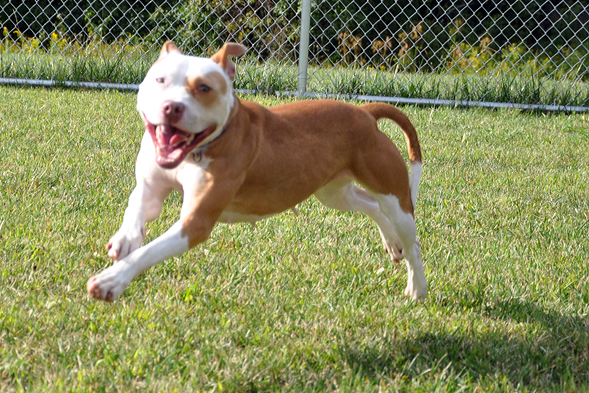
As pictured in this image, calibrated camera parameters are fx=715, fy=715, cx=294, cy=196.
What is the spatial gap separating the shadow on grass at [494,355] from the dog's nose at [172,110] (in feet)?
3.15

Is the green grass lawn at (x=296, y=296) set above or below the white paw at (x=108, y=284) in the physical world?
below

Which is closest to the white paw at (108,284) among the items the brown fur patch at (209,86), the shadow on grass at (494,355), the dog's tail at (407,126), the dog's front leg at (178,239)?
the dog's front leg at (178,239)

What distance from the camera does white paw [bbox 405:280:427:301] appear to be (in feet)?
9.27

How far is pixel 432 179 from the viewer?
461 cm

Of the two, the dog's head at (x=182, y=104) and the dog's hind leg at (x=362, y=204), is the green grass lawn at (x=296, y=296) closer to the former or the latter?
the dog's hind leg at (x=362, y=204)

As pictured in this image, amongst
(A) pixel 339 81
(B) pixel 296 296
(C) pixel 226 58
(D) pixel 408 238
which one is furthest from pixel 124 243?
(A) pixel 339 81

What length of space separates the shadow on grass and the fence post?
4.82 meters

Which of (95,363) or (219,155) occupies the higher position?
(219,155)

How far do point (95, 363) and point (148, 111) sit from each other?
0.78m

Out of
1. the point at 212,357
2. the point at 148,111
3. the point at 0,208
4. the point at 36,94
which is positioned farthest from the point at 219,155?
the point at 36,94

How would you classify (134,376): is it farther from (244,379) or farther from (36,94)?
(36,94)

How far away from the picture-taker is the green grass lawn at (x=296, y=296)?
2.19 m

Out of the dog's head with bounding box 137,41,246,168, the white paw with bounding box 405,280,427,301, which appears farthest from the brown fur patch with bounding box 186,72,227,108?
the white paw with bounding box 405,280,427,301

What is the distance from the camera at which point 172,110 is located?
1.90m
